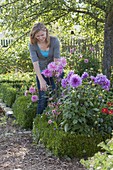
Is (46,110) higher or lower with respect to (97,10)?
lower

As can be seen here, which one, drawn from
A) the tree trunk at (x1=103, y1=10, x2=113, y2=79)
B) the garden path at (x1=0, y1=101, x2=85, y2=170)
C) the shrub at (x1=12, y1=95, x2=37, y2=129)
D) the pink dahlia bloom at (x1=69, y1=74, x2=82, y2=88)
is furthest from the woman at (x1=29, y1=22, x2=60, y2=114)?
the tree trunk at (x1=103, y1=10, x2=113, y2=79)

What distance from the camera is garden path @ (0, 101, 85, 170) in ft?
11.3

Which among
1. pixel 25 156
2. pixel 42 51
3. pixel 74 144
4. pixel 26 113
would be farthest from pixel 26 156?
pixel 42 51

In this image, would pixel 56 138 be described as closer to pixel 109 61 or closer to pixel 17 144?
pixel 17 144

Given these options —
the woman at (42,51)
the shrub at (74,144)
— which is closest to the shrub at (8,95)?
the woman at (42,51)

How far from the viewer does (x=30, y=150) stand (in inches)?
157

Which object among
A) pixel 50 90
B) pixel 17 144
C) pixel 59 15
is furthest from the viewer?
pixel 59 15

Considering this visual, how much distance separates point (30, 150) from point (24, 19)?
3817 millimetres

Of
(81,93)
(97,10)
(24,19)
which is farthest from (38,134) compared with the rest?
(97,10)

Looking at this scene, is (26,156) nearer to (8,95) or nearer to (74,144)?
(74,144)

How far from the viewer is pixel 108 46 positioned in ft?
23.8

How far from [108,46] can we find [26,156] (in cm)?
414

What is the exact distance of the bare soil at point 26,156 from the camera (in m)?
3.44

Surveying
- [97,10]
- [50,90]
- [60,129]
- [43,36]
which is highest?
[97,10]
